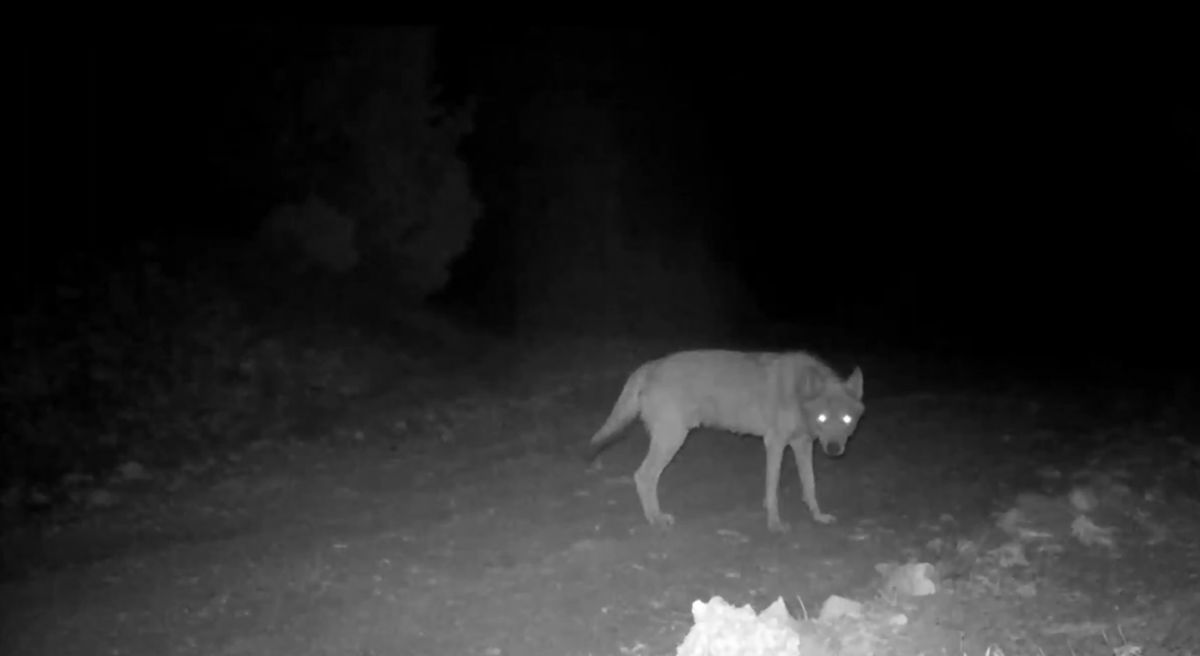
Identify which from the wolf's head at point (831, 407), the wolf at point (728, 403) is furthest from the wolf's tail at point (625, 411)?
the wolf's head at point (831, 407)

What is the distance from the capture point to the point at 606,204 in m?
35.8

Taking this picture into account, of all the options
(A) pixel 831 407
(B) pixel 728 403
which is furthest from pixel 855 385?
(B) pixel 728 403

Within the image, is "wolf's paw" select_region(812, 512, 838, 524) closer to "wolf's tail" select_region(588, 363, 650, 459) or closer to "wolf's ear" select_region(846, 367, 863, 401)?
"wolf's ear" select_region(846, 367, 863, 401)

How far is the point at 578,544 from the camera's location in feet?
34.1

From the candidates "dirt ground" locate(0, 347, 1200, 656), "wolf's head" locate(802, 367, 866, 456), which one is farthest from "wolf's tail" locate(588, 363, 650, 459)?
"wolf's head" locate(802, 367, 866, 456)

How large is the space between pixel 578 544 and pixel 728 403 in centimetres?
200

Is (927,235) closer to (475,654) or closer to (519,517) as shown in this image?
(519,517)

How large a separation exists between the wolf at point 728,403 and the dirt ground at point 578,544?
1.69 feet

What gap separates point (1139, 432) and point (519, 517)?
8505 millimetres

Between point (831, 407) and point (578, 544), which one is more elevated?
point (831, 407)

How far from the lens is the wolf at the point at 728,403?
11039 millimetres

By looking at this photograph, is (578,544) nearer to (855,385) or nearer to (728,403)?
(728,403)

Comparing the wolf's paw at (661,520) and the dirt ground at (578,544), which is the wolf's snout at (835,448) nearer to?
the dirt ground at (578,544)

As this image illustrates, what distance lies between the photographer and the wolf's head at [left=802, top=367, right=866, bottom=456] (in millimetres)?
10805
